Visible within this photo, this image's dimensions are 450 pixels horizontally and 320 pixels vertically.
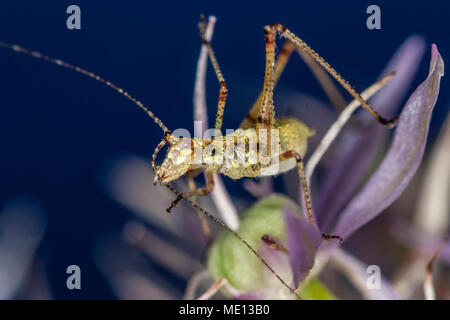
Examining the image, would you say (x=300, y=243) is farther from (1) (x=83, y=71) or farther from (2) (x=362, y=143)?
(1) (x=83, y=71)

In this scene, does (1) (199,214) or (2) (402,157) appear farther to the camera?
(1) (199,214)

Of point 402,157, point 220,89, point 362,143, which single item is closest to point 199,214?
point 220,89

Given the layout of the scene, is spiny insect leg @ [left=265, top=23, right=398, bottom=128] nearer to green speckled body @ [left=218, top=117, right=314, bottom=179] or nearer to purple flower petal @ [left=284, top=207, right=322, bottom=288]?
green speckled body @ [left=218, top=117, right=314, bottom=179]

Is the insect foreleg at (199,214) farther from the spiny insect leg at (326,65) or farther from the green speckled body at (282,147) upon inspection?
the spiny insect leg at (326,65)

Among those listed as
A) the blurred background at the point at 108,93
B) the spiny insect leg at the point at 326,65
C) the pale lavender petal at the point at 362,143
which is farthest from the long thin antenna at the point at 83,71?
the pale lavender petal at the point at 362,143

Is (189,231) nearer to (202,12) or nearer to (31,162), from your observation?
(31,162)

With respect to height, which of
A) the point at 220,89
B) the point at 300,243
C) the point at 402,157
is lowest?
the point at 300,243

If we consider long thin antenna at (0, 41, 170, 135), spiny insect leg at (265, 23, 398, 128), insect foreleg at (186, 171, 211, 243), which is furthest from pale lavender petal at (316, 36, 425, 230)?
long thin antenna at (0, 41, 170, 135)
